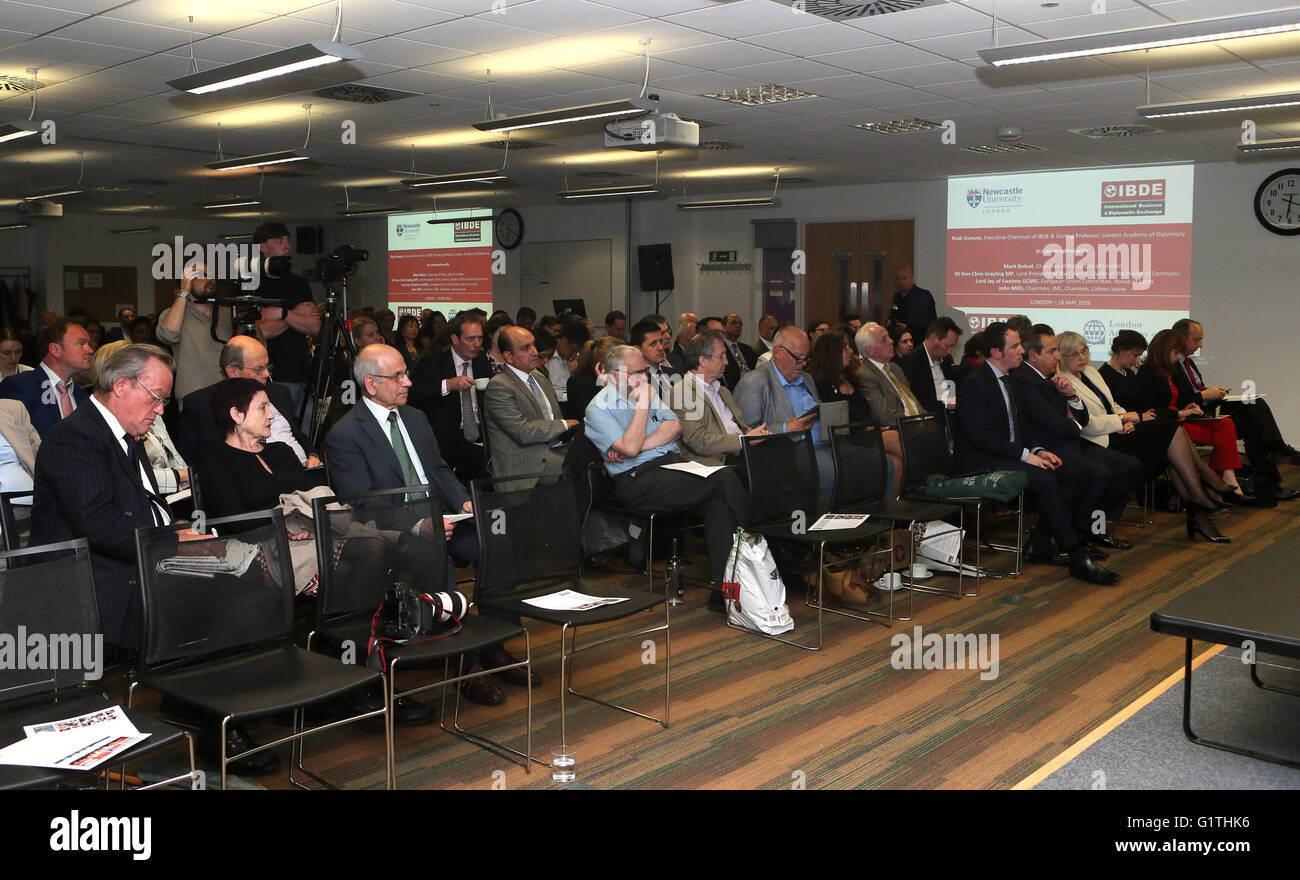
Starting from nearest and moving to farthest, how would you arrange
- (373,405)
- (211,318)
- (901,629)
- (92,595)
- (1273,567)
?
(92,595), (1273,567), (373,405), (901,629), (211,318)

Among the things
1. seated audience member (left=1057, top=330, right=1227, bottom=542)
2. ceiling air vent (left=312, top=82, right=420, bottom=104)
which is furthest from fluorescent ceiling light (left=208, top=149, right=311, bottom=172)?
seated audience member (left=1057, top=330, right=1227, bottom=542)

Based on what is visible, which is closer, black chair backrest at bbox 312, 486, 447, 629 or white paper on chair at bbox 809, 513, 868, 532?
black chair backrest at bbox 312, 486, 447, 629

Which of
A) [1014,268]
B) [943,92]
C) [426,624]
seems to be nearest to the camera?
[426,624]

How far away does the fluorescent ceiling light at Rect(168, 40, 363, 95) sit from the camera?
16.2 ft

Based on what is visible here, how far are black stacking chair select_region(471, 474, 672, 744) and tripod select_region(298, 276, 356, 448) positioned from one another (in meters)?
2.58

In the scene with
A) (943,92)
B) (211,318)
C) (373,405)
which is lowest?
(373,405)

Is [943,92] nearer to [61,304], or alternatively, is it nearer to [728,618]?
[728,618]

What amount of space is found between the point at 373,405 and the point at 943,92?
5167 mm

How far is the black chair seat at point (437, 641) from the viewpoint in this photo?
3.03m

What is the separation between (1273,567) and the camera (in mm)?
3641

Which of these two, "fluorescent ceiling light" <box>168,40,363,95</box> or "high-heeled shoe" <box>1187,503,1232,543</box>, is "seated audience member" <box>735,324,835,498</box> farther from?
"high-heeled shoe" <box>1187,503,1232,543</box>
